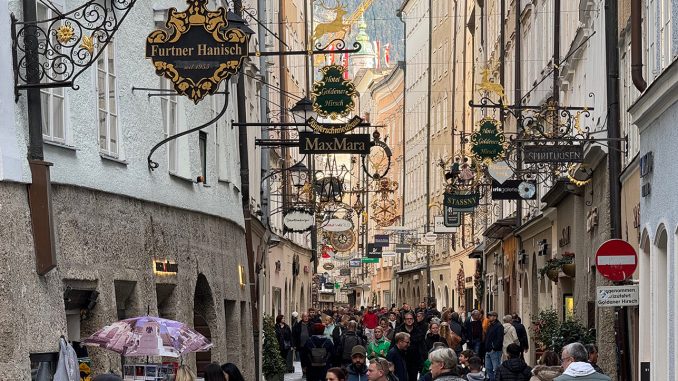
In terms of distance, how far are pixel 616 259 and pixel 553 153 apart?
5853 mm

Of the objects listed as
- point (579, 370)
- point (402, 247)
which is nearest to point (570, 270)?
point (579, 370)

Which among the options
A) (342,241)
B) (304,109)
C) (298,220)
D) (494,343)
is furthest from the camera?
(342,241)

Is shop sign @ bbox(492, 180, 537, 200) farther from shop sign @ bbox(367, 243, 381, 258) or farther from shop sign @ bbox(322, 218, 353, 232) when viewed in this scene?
shop sign @ bbox(367, 243, 381, 258)

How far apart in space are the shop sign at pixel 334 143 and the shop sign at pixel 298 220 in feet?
53.2

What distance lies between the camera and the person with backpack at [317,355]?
31.4 metres

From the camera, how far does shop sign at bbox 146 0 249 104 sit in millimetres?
16703

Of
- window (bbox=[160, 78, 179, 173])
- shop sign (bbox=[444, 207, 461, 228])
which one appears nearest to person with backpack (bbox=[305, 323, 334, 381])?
window (bbox=[160, 78, 179, 173])

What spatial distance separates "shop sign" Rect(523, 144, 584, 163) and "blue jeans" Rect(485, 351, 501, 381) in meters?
7.26

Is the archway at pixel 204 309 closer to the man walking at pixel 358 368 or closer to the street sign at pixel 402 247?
the man walking at pixel 358 368

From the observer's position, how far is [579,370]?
560 inches

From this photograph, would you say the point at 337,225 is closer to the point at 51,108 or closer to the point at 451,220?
the point at 451,220

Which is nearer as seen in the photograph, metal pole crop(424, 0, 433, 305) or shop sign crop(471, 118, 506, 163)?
shop sign crop(471, 118, 506, 163)

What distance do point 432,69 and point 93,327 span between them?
215ft

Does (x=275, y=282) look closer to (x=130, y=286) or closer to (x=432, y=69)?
(x=130, y=286)
